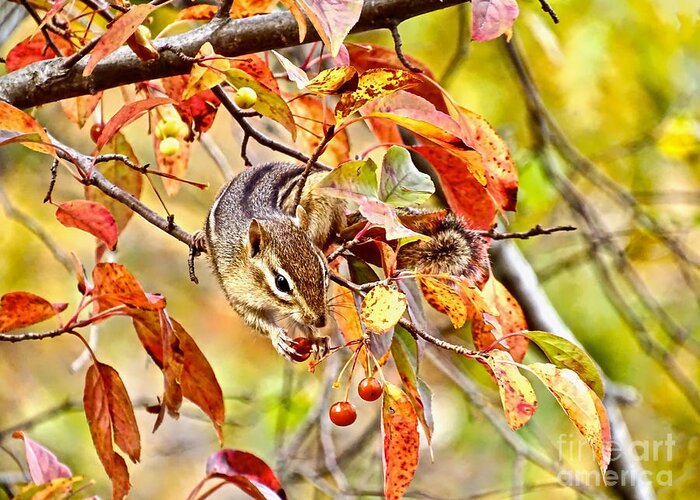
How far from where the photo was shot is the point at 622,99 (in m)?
3.59

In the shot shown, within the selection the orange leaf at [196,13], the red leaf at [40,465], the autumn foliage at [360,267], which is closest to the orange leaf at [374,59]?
the autumn foliage at [360,267]

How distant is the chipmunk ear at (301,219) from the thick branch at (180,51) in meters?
0.51

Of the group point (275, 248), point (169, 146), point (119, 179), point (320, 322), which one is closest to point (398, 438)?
point (320, 322)

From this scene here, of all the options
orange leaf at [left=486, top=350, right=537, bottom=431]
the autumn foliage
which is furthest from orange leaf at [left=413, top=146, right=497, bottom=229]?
orange leaf at [left=486, top=350, right=537, bottom=431]

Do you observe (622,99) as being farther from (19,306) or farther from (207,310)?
(19,306)

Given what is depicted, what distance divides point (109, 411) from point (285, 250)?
1.54 feet

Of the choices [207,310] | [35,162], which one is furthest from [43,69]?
[207,310]

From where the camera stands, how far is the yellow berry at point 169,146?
1657 millimetres

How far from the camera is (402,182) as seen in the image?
116 centimetres

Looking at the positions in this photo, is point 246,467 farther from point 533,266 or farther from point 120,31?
→ point 533,266

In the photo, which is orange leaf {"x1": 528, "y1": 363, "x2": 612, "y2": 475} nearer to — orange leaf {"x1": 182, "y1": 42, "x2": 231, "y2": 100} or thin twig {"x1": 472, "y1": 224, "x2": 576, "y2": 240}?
thin twig {"x1": 472, "y1": 224, "x2": 576, "y2": 240}

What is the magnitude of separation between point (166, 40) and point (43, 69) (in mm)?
202

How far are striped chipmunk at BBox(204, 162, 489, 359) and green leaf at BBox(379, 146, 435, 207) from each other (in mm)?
226

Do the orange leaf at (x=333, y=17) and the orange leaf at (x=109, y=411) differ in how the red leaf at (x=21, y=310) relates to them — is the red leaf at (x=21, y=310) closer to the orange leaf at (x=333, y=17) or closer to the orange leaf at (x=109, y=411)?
the orange leaf at (x=109, y=411)
